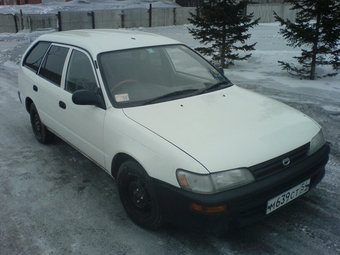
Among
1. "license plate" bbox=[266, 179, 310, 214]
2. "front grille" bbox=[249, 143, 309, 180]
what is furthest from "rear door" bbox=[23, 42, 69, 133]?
"license plate" bbox=[266, 179, 310, 214]

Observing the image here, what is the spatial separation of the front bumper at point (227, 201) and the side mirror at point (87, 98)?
3.65 feet

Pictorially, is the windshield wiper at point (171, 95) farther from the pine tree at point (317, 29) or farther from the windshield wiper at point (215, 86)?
the pine tree at point (317, 29)

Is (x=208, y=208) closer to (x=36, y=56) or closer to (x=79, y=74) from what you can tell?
(x=79, y=74)

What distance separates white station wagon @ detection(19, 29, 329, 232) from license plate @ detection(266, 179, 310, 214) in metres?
0.01

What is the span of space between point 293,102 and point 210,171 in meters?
4.62

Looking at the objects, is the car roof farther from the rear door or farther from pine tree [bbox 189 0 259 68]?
pine tree [bbox 189 0 259 68]

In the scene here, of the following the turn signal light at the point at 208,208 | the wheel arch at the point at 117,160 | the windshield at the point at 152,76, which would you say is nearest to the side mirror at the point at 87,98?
the windshield at the point at 152,76

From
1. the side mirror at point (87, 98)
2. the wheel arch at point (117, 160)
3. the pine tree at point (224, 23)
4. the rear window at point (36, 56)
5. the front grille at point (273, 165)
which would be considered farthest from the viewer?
the pine tree at point (224, 23)

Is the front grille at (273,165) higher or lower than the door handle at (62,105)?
lower

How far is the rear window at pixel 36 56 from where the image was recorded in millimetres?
5078

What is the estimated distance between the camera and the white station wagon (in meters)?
2.70

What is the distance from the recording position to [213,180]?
8.64ft

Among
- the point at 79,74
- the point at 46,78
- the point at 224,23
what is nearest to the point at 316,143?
the point at 79,74

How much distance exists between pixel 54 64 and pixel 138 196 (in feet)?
7.75
